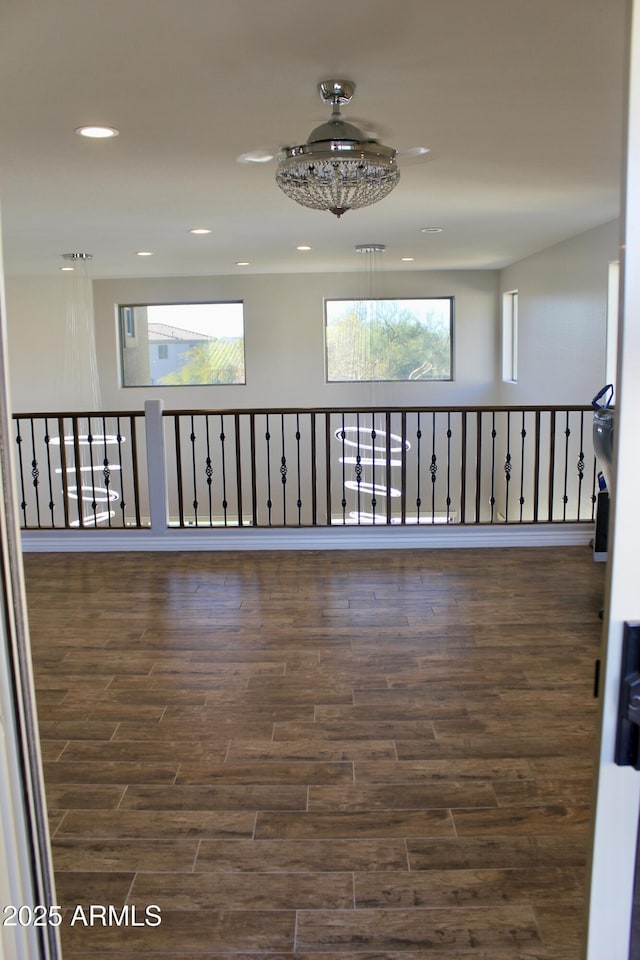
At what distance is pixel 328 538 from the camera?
557 centimetres

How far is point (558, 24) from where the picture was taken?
7.66ft

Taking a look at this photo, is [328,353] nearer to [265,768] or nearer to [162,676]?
[162,676]

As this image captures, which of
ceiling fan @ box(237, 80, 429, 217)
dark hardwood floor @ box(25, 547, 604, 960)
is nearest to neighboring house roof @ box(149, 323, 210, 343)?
dark hardwood floor @ box(25, 547, 604, 960)

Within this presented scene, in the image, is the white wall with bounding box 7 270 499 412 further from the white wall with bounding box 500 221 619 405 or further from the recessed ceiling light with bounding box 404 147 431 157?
the recessed ceiling light with bounding box 404 147 431 157

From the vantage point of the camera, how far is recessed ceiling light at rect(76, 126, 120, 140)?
3301mm

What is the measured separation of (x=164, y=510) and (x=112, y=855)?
11.8 feet

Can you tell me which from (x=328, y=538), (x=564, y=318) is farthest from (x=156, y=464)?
(x=564, y=318)

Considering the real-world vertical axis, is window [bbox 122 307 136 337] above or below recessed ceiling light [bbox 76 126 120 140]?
below

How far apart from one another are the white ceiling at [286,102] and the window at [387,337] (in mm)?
4031

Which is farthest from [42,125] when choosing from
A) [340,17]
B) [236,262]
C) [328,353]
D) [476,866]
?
[328,353]

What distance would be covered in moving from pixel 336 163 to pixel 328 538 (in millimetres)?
3164

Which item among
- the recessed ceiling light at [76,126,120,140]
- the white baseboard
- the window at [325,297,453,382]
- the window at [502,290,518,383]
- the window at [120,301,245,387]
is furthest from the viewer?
the window at [120,301,245,387]

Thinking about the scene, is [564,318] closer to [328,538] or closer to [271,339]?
[328,538]

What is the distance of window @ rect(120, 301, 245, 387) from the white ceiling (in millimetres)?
4139
